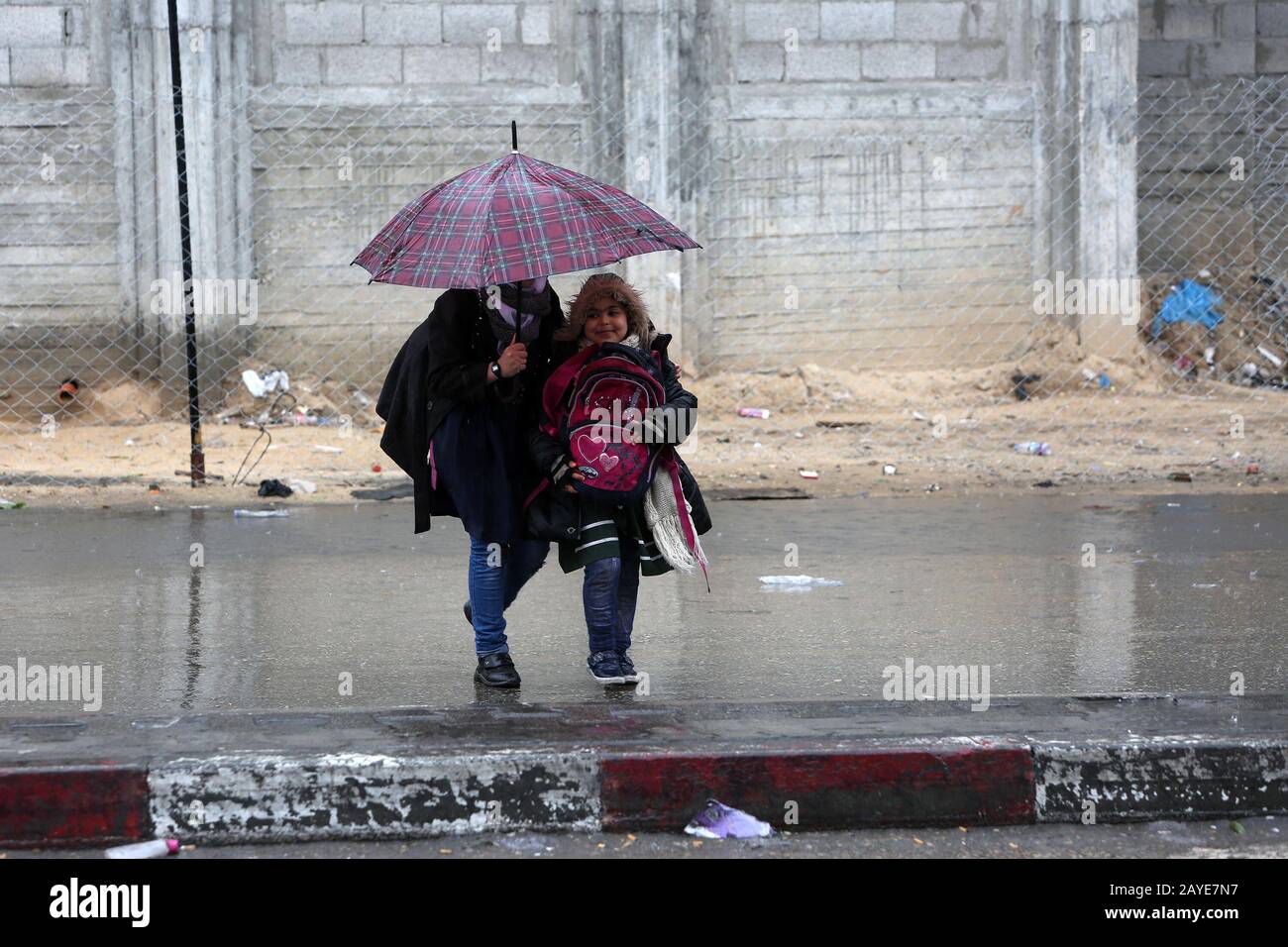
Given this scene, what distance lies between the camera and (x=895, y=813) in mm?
4098

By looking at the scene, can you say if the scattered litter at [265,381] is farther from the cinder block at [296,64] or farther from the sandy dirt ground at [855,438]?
the cinder block at [296,64]

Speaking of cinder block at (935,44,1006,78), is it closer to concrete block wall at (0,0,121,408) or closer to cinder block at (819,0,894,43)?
cinder block at (819,0,894,43)

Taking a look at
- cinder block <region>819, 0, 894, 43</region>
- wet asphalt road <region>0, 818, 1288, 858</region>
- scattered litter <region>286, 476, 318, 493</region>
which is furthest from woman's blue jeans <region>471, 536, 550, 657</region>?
cinder block <region>819, 0, 894, 43</region>

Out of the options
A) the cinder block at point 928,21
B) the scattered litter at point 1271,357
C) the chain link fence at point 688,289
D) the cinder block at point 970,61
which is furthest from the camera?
the scattered litter at point 1271,357

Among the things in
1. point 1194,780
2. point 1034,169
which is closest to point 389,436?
point 1194,780

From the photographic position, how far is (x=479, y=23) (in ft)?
42.9

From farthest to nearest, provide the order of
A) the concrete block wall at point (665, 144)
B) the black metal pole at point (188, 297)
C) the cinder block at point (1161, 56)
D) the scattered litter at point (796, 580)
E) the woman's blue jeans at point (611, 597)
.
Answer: the cinder block at point (1161, 56)
the concrete block wall at point (665, 144)
the black metal pole at point (188, 297)
the scattered litter at point (796, 580)
the woman's blue jeans at point (611, 597)

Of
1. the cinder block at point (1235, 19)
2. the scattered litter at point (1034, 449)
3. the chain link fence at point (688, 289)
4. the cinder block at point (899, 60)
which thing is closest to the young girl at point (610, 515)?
the chain link fence at point (688, 289)

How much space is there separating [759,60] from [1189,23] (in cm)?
477

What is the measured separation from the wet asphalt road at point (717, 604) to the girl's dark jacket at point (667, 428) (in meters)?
0.61

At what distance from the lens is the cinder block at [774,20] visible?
44.2 feet
